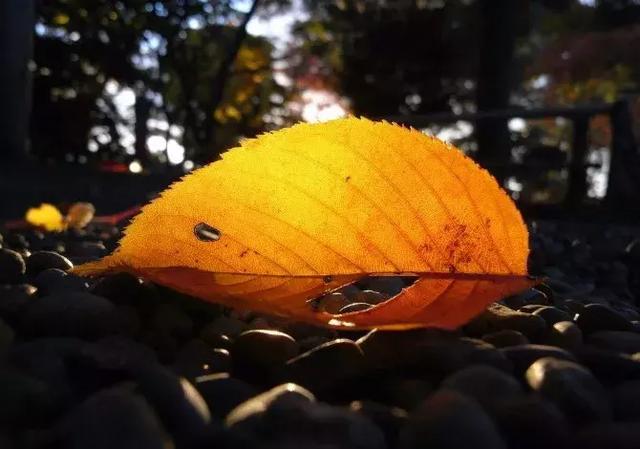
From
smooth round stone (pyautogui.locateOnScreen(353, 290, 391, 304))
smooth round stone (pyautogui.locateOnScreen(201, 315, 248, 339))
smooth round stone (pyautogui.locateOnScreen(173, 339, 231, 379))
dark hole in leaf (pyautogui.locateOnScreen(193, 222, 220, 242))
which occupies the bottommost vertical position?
smooth round stone (pyautogui.locateOnScreen(353, 290, 391, 304))

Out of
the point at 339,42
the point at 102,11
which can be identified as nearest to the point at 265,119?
the point at 339,42

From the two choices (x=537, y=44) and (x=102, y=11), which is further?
(x=537, y=44)

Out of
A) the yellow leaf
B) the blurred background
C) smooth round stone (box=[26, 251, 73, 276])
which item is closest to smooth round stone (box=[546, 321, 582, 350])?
smooth round stone (box=[26, 251, 73, 276])

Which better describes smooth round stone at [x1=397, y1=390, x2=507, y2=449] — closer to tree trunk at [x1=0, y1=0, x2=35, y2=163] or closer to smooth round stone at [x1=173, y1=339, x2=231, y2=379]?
smooth round stone at [x1=173, y1=339, x2=231, y2=379]

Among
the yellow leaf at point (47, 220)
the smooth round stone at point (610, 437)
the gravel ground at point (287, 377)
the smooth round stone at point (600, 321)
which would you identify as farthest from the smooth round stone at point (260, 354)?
the yellow leaf at point (47, 220)

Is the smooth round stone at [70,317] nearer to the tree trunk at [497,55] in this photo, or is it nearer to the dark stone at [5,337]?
the dark stone at [5,337]

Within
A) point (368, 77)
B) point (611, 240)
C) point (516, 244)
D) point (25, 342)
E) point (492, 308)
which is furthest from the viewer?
point (368, 77)

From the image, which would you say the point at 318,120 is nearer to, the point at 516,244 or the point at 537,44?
the point at 516,244
